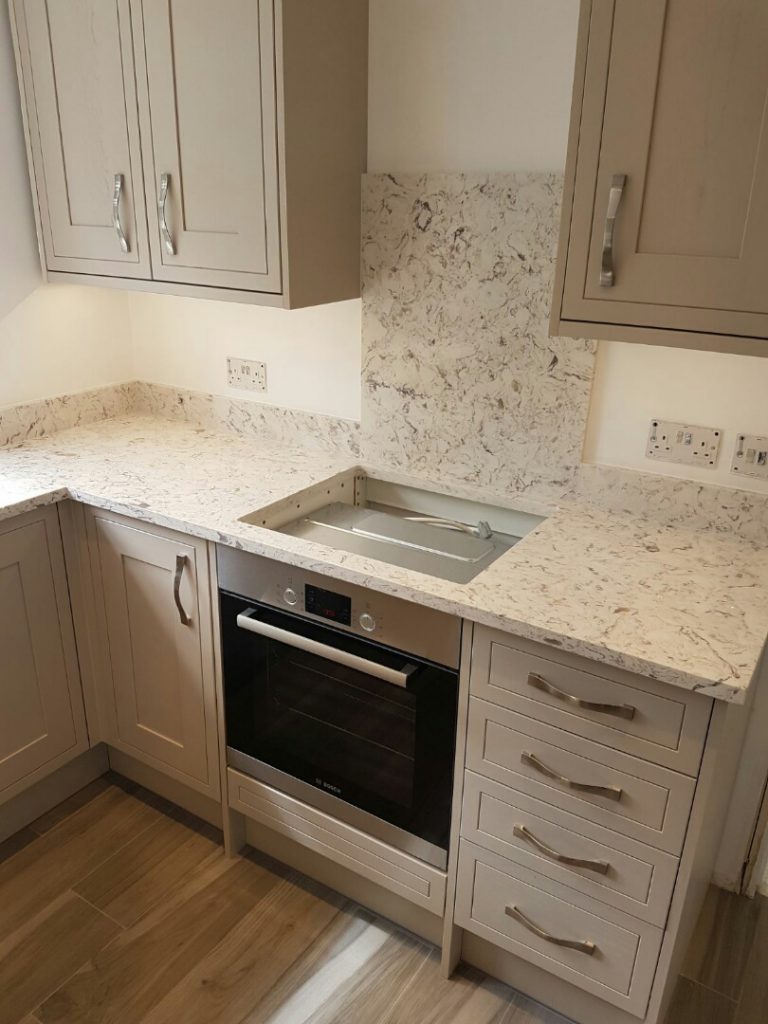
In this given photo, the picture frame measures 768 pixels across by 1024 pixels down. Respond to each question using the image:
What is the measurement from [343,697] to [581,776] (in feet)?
1.78

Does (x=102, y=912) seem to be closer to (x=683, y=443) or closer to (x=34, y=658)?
(x=34, y=658)

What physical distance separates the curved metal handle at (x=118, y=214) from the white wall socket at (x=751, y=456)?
1.51m

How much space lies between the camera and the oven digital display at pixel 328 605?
1.62 metres

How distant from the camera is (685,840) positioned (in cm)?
135

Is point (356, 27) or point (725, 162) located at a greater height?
point (356, 27)

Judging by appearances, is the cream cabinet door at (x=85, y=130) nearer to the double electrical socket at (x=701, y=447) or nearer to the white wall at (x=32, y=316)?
the white wall at (x=32, y=316)

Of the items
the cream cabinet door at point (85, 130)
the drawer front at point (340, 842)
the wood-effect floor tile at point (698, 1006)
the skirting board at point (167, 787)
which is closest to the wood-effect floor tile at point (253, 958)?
the drawer front at point (340, 842)

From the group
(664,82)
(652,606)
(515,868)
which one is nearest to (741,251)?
(664,82)

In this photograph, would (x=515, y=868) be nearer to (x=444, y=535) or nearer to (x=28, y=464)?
(x=444, y=535)

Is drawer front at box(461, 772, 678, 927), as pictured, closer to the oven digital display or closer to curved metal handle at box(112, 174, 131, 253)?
the oven digital display

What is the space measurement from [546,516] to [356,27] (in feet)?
3.92

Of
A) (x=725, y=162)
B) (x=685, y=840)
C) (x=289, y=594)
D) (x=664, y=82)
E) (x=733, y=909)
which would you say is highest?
(x=664, y=82)

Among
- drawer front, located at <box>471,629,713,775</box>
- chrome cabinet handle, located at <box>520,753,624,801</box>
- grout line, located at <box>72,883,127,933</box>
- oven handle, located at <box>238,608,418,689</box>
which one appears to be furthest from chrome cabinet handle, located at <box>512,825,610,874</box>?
grout line, located at <box>72,883,127,933</box>

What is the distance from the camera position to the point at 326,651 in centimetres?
166
